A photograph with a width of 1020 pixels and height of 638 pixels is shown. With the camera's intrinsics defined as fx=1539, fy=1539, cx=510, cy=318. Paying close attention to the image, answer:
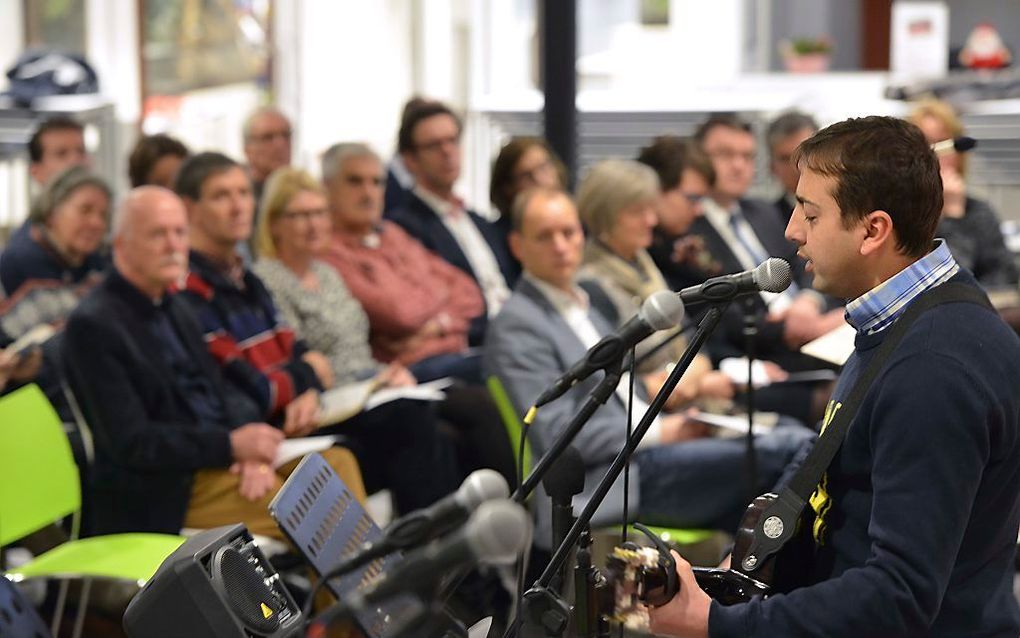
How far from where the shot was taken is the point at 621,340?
6.12 ft

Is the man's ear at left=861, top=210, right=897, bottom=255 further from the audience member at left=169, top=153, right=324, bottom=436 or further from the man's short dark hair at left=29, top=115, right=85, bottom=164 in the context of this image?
the man's short dark hair at left=29, top=115, right=85, bottom=164

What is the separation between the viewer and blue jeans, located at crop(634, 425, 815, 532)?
3660 mm

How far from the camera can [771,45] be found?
32.9 ft

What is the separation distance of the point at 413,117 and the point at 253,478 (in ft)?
7.27

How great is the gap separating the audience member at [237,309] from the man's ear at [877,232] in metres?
2.33

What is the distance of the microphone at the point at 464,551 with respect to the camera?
4.32 ft

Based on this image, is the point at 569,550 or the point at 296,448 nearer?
the point at 569,550

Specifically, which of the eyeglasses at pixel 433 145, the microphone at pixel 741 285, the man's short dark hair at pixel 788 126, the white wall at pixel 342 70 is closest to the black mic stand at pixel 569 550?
the microphone at pixel 741 285

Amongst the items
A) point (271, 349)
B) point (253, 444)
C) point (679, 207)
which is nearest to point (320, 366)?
point (271, 349)

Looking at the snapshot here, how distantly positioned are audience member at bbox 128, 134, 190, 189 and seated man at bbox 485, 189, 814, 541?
2.03m

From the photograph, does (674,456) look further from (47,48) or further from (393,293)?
(47,48)

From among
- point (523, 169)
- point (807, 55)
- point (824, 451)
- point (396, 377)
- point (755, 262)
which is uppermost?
point (807, 55)

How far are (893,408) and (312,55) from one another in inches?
329

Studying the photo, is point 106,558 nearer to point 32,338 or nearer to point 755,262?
point 32,338
